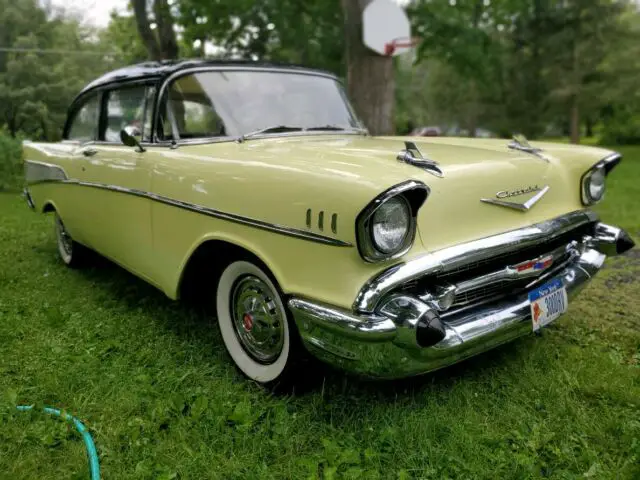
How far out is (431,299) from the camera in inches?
80.5

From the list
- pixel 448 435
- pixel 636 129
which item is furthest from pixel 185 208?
pixel 636 129

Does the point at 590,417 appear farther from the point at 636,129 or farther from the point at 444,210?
the point at 636,129

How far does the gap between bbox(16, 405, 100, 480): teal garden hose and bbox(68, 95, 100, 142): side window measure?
7.13 ft

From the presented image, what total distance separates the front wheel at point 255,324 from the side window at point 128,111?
44.6 inches

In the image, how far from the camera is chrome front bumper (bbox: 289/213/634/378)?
1.89 metres

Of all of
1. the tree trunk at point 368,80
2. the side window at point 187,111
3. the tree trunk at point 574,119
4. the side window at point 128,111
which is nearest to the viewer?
the side window at point 187,111

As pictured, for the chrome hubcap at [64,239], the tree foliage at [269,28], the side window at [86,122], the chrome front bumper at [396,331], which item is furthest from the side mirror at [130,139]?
the tree foliage at [269,28]

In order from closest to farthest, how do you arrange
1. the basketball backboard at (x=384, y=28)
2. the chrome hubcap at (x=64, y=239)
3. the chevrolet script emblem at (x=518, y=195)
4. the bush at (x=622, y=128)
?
the chevrolet script emblem at (x=518, y=195), the chrome hubcap at (x=64, y=239), the basketball backboard at (x=384, y=28), the bush at (x=622, y=128)

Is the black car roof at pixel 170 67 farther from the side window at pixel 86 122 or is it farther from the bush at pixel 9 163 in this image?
the bush at pixel 9 163

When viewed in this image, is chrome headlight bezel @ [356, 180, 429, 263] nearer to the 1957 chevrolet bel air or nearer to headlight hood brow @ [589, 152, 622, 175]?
the 1957 chevrolet bel air

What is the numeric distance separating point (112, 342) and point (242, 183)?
4.51 ft

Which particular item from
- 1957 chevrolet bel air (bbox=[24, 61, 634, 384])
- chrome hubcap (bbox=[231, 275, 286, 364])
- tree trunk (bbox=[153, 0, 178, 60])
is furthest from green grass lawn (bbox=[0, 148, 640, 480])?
tree trunk (bbox=[153, 0, 178, 60])

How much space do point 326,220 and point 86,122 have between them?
2954mm

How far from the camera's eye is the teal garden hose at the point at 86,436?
196 cm
